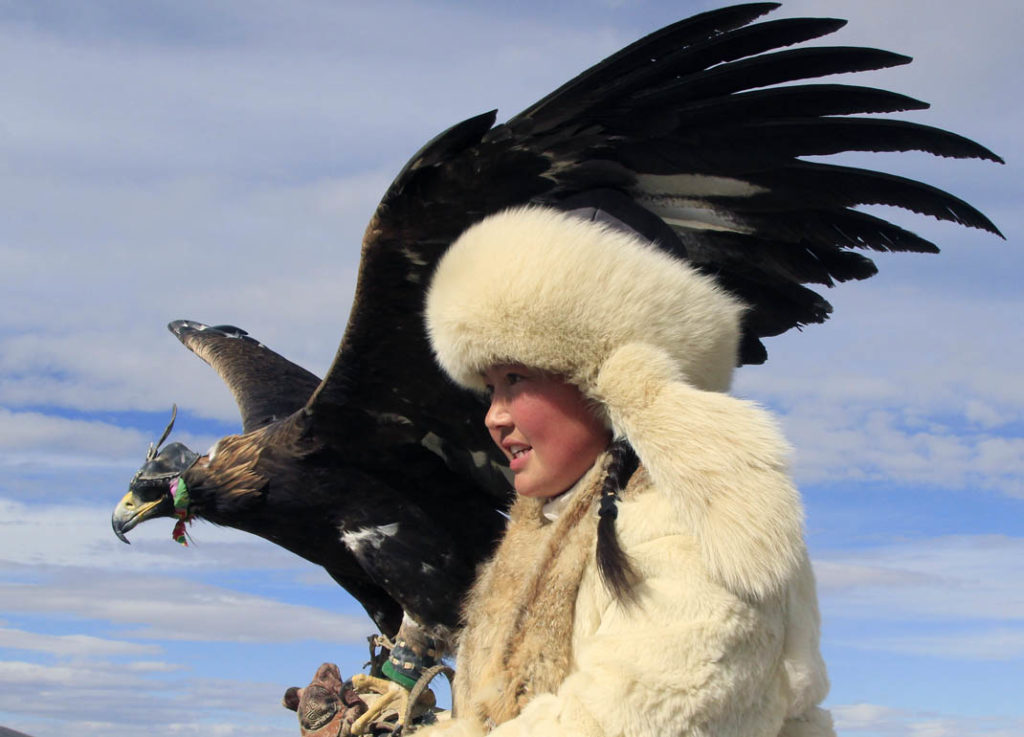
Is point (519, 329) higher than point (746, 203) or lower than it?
lower

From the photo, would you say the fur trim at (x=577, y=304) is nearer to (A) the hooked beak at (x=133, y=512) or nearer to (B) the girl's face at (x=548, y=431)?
(B) the girl's face at (x=548, y=431)

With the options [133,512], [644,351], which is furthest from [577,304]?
[133,512]

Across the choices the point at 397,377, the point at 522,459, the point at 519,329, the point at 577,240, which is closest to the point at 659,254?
the point at 577,240

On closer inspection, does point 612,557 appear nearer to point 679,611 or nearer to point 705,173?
point 679,611

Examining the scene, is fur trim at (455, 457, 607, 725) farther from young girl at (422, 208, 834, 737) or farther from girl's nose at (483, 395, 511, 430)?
girl's nose at (483, 395, 511, 430)

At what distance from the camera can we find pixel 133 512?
536cm

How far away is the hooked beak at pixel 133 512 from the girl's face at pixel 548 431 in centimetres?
364

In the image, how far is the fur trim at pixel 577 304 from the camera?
6.25 feet

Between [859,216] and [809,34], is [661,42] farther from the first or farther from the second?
[859,216]

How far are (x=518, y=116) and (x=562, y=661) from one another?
5.20 feet

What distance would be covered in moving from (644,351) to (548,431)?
0.29 meters

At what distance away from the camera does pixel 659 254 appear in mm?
2020

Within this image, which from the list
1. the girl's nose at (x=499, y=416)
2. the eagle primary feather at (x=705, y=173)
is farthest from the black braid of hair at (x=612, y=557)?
the eagle primary feather at (x=705, y=173)

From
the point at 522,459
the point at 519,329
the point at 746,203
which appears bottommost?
the point at 522,459
